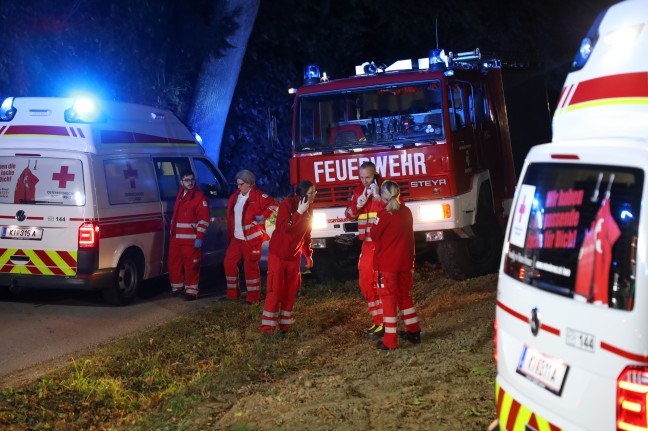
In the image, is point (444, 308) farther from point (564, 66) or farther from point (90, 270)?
point (564, 66)

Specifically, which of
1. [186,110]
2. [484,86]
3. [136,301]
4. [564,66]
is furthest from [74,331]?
[564,66]

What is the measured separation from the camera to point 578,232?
4.04 meters

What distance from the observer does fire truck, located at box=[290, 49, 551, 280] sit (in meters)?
10.9

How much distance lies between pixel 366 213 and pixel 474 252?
11.5ft

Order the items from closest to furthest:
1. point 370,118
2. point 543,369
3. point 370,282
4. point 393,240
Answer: point 543,369 → point 393,240 → point 370,282 → point 370,118

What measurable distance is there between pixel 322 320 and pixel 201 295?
262 cm

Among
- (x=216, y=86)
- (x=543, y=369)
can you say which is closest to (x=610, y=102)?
(x=543, y=369)

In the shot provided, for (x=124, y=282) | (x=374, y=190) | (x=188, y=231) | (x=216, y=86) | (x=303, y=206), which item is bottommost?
(x=124, y=282)

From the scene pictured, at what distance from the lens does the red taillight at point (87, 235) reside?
10.3 m

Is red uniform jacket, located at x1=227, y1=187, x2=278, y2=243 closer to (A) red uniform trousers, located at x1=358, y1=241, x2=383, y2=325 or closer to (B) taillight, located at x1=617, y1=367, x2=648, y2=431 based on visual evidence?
(A) red uniform trousers, located at x1=358, y1=241, x2=383, y2=325

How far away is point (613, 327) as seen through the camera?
3666mm

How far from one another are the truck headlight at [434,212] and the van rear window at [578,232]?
20.5 ft

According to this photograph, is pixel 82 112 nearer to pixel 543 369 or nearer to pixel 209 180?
pixel 209 180

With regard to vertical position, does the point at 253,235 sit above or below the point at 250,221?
below
